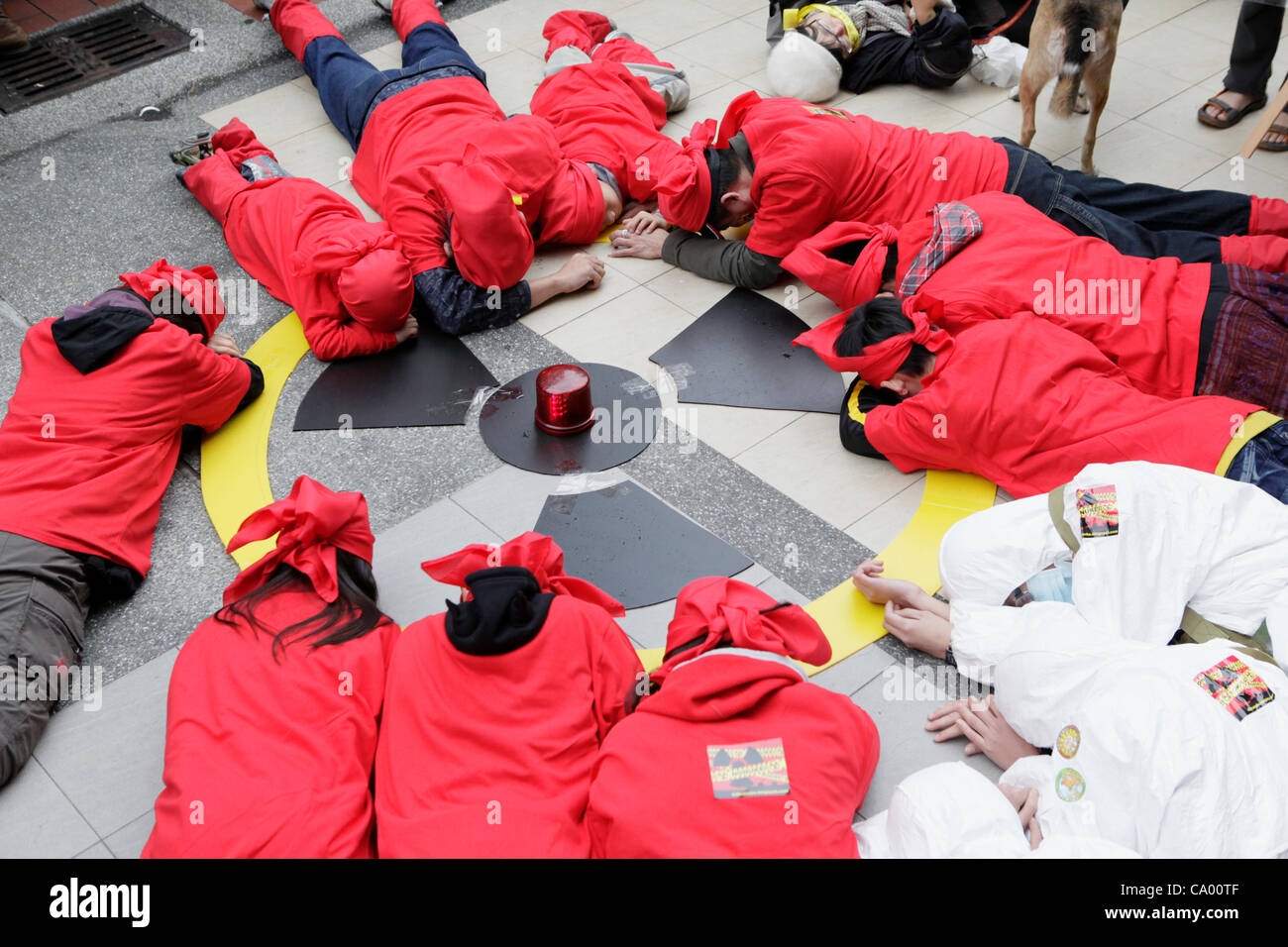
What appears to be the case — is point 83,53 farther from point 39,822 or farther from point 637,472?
point 39,822

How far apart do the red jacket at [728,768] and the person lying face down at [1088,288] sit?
4.37 ft

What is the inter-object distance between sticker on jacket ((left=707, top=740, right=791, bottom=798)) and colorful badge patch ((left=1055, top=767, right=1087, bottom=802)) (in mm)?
509

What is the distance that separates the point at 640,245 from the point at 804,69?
127cm

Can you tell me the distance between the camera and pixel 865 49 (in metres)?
4.44

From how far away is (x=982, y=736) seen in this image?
7.36 feet

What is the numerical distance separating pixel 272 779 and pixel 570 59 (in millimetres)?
3243

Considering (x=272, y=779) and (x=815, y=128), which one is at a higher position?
(x=815, y=128)

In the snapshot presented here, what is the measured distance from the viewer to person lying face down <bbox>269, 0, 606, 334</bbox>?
3311 millimetres

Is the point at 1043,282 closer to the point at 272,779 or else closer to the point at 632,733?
the point at 632,733

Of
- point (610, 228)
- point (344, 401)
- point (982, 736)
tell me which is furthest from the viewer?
point (610, 228)

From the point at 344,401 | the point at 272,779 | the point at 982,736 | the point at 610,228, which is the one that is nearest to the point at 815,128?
the point at 610,228

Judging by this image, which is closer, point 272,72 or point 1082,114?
point 1082,114

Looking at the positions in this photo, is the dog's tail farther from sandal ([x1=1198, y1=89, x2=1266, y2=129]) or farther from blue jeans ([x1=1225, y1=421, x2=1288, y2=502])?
blue jeans ([x1=1225, y1=421, x2=1288, y2=502])

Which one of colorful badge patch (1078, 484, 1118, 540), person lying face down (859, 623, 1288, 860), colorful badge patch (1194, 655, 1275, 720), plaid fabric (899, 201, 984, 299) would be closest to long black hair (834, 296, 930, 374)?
plaid fabric (899, 201, 984, 299)
